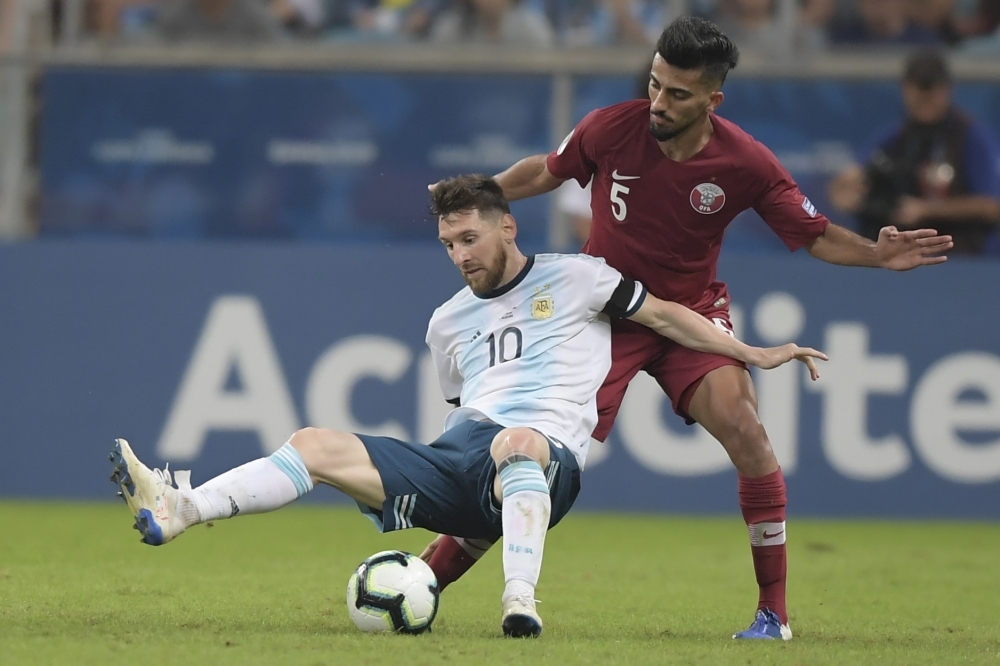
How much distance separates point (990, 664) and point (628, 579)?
2565 millimetres

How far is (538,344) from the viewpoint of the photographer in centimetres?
559

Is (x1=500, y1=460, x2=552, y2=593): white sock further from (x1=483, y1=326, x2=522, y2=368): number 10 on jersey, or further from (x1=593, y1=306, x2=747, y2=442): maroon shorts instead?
(x1=593, y1=306, x2=747, y2=442): maroon shorts

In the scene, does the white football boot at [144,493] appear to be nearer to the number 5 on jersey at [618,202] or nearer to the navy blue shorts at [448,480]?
the navy blue shorts at [448,480]

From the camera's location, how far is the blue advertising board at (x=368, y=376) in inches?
386

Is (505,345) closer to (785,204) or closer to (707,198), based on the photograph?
(707,198)

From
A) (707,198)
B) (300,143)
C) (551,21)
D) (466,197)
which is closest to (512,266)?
(466,197)

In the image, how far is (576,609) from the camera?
6066 mm

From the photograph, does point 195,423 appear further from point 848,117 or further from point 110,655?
point 110,655

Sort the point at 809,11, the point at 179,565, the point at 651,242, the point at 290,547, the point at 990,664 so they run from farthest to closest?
the point at 809,11 → the point at 290,547 → the point at 179,565 → the point at 651,242 → the point at 990,664

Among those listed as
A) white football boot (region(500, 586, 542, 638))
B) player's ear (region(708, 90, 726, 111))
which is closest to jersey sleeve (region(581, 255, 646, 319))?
player's ear (region(708, 90, 726, 111))

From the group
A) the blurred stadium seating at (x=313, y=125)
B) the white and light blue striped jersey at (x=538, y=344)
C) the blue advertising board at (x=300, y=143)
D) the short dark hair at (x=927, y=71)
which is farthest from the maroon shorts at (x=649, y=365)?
the blue advertising board at (x=300, y=143)

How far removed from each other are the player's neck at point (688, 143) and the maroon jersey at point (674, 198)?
18 millimetres

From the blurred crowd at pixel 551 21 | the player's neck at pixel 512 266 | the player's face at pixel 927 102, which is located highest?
the blurred crowd at pixel 551 21

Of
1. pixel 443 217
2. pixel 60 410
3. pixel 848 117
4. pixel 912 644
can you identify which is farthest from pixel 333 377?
pixel 912 644
